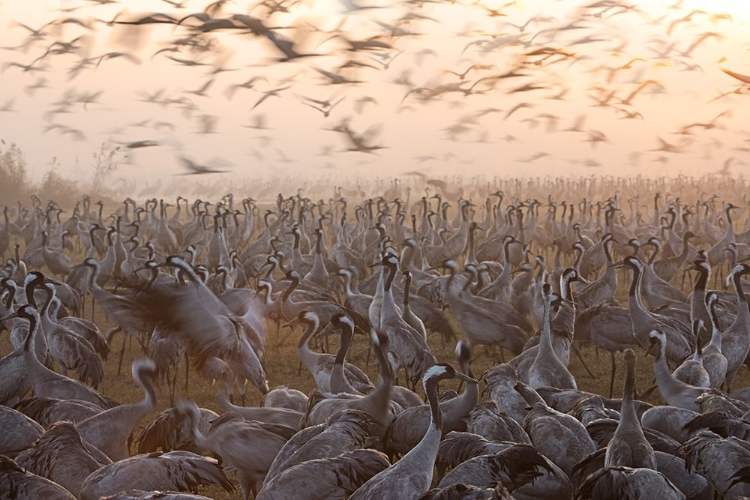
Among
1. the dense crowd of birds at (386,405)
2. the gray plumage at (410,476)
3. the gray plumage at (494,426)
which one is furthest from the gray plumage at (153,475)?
the gray plumage at (494,426)

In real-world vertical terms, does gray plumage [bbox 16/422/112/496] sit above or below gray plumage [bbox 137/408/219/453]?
above

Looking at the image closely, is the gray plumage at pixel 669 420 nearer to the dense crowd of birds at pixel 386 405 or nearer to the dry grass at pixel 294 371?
Answer: the dense crowd of birds at pixel 386 405

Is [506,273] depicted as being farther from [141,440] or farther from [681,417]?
[141,440]

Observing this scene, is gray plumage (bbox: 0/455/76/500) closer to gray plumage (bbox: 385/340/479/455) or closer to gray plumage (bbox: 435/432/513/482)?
gray plumage (bbox: 435/432/513/482)

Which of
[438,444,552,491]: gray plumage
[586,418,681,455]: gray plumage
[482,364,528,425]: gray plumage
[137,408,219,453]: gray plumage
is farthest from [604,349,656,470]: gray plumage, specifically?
[137,408,219,453]: gray plumage

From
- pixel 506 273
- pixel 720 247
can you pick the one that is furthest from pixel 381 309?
pixel 720 247

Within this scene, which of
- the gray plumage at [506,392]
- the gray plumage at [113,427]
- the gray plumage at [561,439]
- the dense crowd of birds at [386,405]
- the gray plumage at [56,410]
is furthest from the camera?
the gray plumage at [506,392]

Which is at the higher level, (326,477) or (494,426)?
(326,477)

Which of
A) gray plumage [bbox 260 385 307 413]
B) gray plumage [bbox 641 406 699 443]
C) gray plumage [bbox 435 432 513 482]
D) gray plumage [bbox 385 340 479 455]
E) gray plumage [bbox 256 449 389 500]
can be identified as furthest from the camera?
gray plumage [bbox 260 385 307 413]

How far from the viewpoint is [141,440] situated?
758 centimetres

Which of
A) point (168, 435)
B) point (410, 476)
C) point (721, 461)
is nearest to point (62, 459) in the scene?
point (168, 435)

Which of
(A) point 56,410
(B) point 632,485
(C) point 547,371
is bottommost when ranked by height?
(C) point 547,371

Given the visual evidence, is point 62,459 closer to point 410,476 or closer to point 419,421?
point 410,476

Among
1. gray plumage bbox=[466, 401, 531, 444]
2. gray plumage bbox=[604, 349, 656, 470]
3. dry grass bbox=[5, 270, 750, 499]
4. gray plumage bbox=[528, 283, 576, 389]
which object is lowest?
dry grass bbox=[5, 270, 750, 499]
